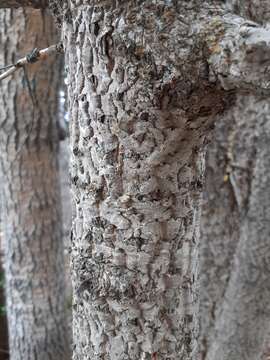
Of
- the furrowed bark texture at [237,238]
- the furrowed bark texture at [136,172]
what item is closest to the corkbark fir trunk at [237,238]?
the furrowed bark texture at [237,238]

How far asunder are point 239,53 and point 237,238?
233cm

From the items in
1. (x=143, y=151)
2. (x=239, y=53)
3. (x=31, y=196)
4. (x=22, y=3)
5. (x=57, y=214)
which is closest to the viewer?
(x=239, y=53)

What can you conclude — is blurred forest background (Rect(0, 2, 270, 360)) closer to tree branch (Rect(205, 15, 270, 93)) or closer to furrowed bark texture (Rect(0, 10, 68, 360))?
furrowed bark texture (Rect(0, 10, 68, 360))

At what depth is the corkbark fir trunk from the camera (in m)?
2.95

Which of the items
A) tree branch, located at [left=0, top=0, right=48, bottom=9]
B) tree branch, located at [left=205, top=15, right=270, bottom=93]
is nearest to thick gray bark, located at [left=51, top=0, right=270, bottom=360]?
tree branch, located at [left=205, top=15, right=270, bottom=93]

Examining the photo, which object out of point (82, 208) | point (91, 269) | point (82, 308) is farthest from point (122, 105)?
point (82, 308)

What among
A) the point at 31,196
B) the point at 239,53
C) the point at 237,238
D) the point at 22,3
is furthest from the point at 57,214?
the point at 239,53

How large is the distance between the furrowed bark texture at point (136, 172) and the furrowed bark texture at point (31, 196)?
1.57 metres

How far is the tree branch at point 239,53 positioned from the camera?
3.10 feet

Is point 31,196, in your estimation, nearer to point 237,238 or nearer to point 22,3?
point 237,238

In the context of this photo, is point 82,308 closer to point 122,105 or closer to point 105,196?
point 105,196

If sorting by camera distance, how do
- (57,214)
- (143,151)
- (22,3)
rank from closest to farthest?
(143,151), (22,3), (57,214)

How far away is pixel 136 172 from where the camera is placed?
1.23 meters

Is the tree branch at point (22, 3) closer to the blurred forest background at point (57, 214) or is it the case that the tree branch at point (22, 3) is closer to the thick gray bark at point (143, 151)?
the thick gray bark at point (143, 151)
